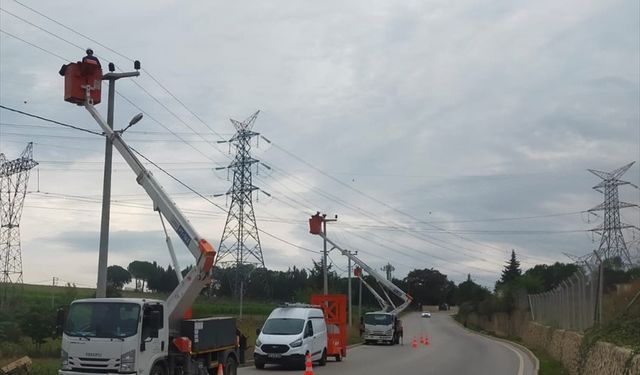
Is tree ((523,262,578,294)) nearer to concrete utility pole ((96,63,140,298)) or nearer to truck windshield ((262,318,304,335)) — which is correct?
truck windshield ((262,318,304,335))

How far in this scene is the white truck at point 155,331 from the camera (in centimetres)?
1454

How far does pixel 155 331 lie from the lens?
15305mm

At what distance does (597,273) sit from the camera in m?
22.7

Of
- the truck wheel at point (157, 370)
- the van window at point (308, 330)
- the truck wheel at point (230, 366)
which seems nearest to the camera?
the truck wheel at point (157, 370)

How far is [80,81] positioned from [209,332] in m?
8.46

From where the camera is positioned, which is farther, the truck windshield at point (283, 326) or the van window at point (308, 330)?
the van window at point (308, 330)

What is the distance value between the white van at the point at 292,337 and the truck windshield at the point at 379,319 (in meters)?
17.8

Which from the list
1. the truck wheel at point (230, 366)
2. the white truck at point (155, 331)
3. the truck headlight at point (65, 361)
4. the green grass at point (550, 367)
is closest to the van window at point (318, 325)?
the green grass at point (550, 367)

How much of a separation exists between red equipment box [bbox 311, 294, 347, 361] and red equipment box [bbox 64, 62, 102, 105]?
1455 centimetres

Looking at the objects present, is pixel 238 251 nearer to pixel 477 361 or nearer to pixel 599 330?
pixel 477 361

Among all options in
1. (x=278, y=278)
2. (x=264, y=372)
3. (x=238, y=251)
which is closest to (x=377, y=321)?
(x=238, y=251)

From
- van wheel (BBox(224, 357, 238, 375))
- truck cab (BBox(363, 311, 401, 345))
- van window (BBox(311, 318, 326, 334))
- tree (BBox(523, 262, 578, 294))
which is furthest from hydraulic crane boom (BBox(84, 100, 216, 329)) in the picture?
tree (BBox(523, 262, 578, 294))

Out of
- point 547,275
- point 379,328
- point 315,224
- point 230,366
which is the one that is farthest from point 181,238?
point 547,275

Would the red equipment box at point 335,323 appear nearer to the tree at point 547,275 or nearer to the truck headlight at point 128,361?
the truck headlight at point 128,361
